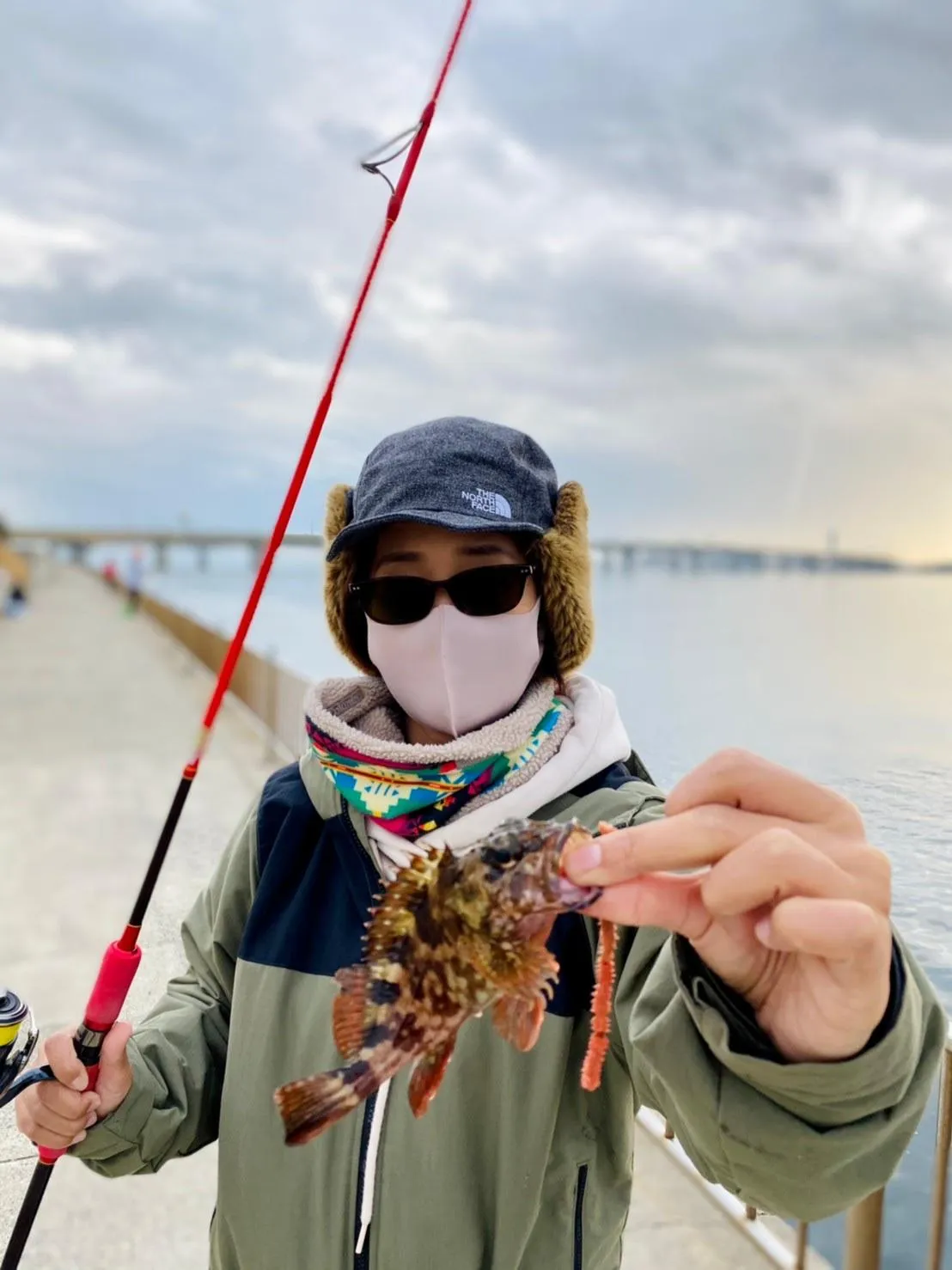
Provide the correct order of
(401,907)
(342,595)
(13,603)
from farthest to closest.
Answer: (13,603) → (342,595) → (401,907)

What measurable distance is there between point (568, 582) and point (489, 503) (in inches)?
11.8

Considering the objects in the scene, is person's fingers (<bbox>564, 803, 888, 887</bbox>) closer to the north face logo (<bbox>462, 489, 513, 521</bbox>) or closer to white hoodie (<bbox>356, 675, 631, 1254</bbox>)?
white hoodie (<bbox>356, 675, 631, 1254</bbox>)

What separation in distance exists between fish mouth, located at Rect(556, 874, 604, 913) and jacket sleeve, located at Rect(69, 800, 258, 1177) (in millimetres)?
1018

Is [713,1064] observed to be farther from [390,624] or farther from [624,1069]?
[390,624]

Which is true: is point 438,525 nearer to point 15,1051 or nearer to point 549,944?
point 549,944

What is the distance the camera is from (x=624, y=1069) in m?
1.69

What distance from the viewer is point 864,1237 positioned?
276cm

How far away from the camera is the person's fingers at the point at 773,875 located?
3.59 ft

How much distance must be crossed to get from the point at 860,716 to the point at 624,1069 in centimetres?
157

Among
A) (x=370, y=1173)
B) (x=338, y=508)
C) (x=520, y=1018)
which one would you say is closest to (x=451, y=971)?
(x=520, y=1018)

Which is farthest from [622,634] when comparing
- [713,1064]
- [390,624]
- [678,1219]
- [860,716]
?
[713,1064]

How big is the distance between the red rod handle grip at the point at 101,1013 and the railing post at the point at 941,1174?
1.91 metres

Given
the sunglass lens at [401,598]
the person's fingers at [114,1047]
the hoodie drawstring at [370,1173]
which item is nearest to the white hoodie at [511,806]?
Result: the hoodie drawstring at [370,1173]

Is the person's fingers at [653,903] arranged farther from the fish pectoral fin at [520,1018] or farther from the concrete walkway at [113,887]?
the concrete walkway at [113,887]
